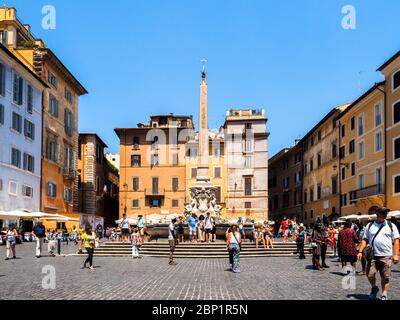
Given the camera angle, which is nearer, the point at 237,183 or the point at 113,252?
the point at 113,252

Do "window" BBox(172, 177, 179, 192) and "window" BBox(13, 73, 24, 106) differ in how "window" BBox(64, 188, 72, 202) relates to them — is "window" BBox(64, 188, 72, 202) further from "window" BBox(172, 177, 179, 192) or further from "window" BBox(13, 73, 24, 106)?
"window" BBox(172, 177, 179, 192)

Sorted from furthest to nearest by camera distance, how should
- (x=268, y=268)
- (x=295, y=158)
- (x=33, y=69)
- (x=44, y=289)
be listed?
(x=295, y=158), (x=33, y=69), (x=268, y=268), (x=44, y=289)

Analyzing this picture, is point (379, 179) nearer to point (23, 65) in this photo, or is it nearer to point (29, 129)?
point (29, 129)

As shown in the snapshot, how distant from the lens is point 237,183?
67625 millimetres

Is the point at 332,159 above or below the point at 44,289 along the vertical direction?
above

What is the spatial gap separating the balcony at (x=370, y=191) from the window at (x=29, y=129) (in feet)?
85.1

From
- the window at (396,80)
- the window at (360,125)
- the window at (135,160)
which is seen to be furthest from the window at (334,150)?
the window at (135,160)

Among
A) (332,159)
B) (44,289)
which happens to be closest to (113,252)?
(44,289)

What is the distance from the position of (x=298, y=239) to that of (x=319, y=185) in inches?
1519

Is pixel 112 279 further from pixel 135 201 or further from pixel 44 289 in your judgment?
pixel 135 201

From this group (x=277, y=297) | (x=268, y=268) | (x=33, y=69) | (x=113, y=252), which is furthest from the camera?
(x=33, y=69)

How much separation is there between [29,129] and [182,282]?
3301 cm

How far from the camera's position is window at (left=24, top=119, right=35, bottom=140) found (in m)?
44.4

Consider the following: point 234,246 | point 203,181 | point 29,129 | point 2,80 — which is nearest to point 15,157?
point 29,129
